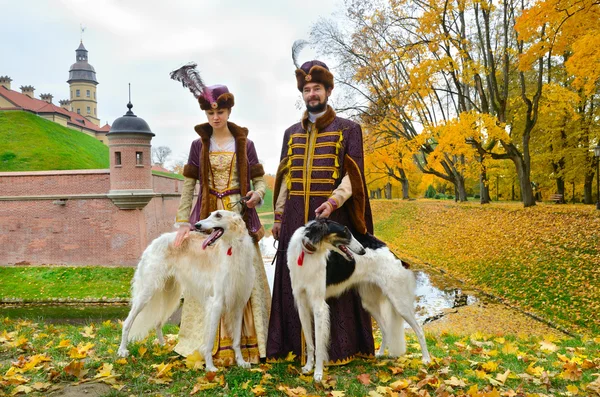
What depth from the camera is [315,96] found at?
4.37 meters

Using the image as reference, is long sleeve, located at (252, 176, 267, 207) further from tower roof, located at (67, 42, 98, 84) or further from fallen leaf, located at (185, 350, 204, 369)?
tower roof, located at (67, 42, 98, 84)

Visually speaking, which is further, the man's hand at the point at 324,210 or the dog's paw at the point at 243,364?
the dog's paw at the point at 243,364

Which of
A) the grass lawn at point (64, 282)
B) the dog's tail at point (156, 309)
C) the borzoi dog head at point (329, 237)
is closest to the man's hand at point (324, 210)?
the borzoi dog head at point (329, 237)

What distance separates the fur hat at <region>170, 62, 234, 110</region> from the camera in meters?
4.60

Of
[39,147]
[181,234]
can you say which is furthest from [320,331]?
[39,147]

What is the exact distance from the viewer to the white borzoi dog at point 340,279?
3895mm

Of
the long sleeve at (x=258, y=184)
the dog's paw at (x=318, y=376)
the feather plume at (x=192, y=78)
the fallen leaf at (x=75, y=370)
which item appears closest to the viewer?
the dog's paw at (x=318, y=376)

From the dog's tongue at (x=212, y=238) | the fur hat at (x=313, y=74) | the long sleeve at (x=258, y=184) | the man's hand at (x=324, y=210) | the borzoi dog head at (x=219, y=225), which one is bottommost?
the dog's tongue at (x=212, y=238)

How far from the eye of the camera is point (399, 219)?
28969 millimetres

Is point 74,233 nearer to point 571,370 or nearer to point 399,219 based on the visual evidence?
point 399,219

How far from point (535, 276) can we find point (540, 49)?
677 cm

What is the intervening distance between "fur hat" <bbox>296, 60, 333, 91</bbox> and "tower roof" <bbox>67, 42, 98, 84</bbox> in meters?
75.9

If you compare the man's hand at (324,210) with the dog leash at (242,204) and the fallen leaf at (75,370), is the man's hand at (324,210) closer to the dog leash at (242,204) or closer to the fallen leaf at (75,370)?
the dog leash at (242,204)

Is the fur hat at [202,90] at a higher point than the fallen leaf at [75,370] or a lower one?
higher
